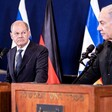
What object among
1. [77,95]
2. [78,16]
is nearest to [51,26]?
[78,16]

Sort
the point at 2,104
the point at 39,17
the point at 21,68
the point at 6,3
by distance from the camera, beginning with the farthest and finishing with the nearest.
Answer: the point at 6,3, the point at 39,17, the point at 21,68, the point at 2,104

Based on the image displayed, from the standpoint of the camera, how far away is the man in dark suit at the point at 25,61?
3086 mm

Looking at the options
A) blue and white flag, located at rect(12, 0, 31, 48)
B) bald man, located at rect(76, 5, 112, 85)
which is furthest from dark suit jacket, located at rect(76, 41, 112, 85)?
blue and white flag, located at rect(12, 0, 31, 48)

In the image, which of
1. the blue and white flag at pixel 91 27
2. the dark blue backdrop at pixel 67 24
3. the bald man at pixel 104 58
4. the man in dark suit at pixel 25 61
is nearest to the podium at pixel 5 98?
the bald man at pixel 104 58

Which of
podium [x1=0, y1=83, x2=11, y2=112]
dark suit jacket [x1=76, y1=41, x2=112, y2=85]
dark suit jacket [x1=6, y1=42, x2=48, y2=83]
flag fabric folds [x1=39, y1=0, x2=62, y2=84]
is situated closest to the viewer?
podium [x1=0, y1=83, x2=11, y2=112]

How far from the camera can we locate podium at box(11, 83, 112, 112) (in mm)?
1592

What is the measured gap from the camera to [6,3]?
5402 millimetres

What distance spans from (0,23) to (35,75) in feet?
7.93

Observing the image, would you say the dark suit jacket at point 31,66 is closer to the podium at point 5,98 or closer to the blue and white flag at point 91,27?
the podium at point 5,98

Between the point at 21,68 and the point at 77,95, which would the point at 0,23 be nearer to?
the point at 21,68

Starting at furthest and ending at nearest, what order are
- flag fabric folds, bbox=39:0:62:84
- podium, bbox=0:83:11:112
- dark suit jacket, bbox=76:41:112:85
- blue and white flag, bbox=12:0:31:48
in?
blue and white flag, bbox=12:0:31:48
flag fabric folds, bbox=39:0:62:84
dark suit jacket, bbox=76:41:112:85
podium, bbox=0:83:11:112

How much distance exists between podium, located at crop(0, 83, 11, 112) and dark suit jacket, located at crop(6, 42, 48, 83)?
91 cm

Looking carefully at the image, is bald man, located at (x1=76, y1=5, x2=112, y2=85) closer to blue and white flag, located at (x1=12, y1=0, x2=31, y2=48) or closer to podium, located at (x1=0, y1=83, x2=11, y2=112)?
podium, located at (x1=0, y1=83, x2=11, y2=112)

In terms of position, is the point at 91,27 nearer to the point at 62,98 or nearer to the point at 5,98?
the point at 5,98
